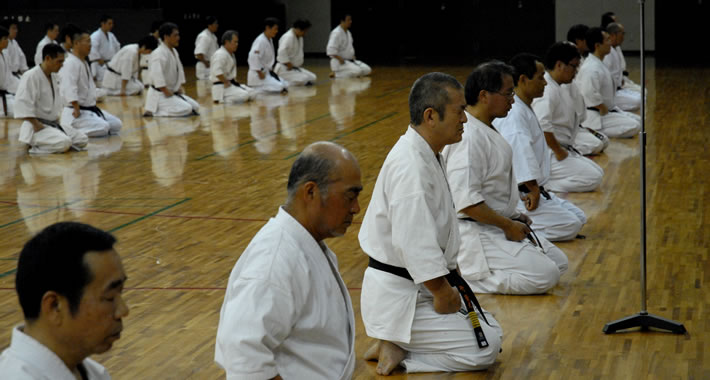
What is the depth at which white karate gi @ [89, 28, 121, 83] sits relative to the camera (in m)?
17.2

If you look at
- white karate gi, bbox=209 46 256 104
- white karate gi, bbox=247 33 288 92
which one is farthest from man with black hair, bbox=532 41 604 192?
white karate gi, bbox=247 33 288 92

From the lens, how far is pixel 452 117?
3.81 m

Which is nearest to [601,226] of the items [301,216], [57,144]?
[301,216]

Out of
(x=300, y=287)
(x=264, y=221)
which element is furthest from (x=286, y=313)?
(x=264, y=221)

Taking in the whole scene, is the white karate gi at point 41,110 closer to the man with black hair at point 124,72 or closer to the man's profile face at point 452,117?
the man with black hair at point 124,72

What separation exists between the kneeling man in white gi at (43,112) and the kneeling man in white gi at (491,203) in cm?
631

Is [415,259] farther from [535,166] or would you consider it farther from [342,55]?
[342,55]

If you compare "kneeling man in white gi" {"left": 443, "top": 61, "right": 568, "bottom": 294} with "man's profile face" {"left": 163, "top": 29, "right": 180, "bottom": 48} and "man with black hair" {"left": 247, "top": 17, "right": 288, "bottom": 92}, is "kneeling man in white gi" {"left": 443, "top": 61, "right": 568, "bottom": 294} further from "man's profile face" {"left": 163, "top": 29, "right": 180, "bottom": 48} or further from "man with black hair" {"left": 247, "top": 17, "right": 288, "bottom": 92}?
"man with black hair" {"left": 247, "top": 17, "right": 288, "bottom": 92}

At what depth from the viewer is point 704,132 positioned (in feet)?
33.8

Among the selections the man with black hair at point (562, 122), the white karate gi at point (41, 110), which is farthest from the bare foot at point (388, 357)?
the white karate gi at point (41, 110)

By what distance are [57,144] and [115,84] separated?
6343 mm

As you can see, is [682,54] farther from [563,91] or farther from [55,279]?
[55,279]

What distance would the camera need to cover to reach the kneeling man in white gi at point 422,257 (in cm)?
368

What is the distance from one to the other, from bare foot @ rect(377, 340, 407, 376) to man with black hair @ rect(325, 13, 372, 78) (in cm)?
1465
